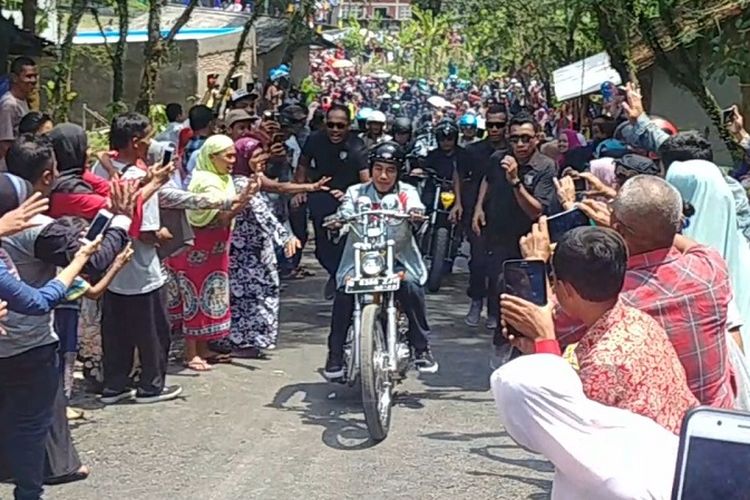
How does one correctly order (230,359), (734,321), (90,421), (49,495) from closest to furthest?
(734,321)
(49,495)
(90,421)
(230,359)

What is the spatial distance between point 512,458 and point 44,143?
3078 mm

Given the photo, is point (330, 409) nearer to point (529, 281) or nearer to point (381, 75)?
point (529, 281)

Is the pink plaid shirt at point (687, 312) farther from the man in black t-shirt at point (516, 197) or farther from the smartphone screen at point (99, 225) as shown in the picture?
the man in black t-shirt at point (516, 197)

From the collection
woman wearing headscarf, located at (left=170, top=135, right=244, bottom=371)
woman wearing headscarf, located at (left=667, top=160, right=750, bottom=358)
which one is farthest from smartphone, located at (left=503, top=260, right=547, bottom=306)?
woman wearing headscarf, located at (left=170, top=135, right=244, bottom=371)

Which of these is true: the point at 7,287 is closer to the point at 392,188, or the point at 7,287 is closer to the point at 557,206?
the point at 392,188

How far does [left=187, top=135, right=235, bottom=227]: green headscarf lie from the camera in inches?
318

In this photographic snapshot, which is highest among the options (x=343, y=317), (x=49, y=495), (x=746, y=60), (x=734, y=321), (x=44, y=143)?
(x=746, y=60)

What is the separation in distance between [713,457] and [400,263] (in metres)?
5.37

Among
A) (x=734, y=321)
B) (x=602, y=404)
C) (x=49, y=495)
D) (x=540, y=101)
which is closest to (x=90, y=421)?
(x=49, y=495)

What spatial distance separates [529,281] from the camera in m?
3.40

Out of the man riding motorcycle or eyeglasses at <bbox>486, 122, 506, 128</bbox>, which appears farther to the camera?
eyeglasses at <bbox>486, 122, 506, 128</bbox>

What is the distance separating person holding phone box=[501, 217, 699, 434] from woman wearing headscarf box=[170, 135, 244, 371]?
503cm

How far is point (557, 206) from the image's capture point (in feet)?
26.8

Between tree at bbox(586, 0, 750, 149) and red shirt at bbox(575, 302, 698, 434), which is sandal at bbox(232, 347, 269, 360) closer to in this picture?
tree at bbox(586, 0, 750, 149)
